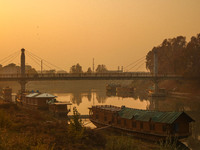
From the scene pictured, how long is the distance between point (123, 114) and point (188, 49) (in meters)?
74.2

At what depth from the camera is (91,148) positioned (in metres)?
24.4

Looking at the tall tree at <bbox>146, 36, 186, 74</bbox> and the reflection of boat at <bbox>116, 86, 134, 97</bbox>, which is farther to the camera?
the reflection of boat at <bbox>116, 86, 134, 97</bbox>

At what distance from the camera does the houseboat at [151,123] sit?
35750 mm

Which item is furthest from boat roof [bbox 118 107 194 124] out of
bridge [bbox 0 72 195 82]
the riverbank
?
bridge [bbox 0 72 195 82]

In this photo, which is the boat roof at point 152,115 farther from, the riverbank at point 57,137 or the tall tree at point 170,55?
the tall tree at point 170,55

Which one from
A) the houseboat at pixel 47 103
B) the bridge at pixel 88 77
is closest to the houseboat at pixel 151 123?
the houseboat at pixel 47 103

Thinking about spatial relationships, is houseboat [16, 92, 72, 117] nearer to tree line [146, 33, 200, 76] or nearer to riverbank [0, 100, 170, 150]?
riverbank [0, 100, 170, 150]

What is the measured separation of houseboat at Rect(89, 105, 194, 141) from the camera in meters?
35.8

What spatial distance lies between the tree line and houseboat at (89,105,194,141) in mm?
Result: 70703

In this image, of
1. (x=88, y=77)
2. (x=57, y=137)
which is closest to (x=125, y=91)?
(x=88, y=77)

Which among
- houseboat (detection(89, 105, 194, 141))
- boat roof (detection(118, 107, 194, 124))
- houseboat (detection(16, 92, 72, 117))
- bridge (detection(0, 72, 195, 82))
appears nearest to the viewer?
houseboat (detection(89, 105, 194, 141))

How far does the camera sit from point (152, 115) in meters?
38.4

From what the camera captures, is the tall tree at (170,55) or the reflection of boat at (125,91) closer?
the tall tree at (170,55)

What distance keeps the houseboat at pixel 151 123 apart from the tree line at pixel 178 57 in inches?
2784
